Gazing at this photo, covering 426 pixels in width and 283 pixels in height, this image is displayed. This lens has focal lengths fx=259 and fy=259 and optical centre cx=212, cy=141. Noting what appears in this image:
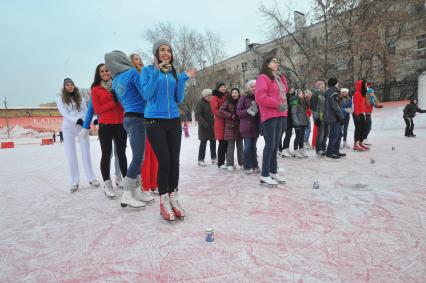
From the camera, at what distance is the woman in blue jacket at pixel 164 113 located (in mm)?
2678

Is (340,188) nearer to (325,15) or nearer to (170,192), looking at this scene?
(170,192)

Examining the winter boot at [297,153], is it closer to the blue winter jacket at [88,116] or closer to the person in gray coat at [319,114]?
the person in gray coat at [319,114]

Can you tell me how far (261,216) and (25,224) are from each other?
2.60 metres

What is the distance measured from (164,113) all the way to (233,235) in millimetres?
1388

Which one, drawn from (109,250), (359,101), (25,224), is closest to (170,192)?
(109,250)

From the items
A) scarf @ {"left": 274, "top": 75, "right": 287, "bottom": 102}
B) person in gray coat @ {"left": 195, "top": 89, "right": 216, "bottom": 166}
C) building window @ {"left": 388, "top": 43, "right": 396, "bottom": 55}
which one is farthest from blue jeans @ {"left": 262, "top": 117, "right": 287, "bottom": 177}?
building window @ {"left": 388, "top": 43, "right": 396, "bottom": 55}

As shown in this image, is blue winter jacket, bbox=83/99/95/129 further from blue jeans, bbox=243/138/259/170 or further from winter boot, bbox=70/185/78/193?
blue jeans, bbox=243/138/259/170

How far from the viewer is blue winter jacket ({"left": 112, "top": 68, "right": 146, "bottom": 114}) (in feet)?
9.98

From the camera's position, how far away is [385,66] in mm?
17656

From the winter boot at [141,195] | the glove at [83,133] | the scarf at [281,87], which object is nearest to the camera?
the winter boot at [141,195]

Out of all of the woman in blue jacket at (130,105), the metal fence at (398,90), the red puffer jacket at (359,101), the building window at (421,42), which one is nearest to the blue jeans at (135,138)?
the woman in blue jacket at (130,105)

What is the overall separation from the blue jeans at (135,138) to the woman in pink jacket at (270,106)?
5.84 ft

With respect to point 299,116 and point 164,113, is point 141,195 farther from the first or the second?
point 299,116

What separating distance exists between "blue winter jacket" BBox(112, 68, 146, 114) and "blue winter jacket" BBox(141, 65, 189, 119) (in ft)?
1.36
